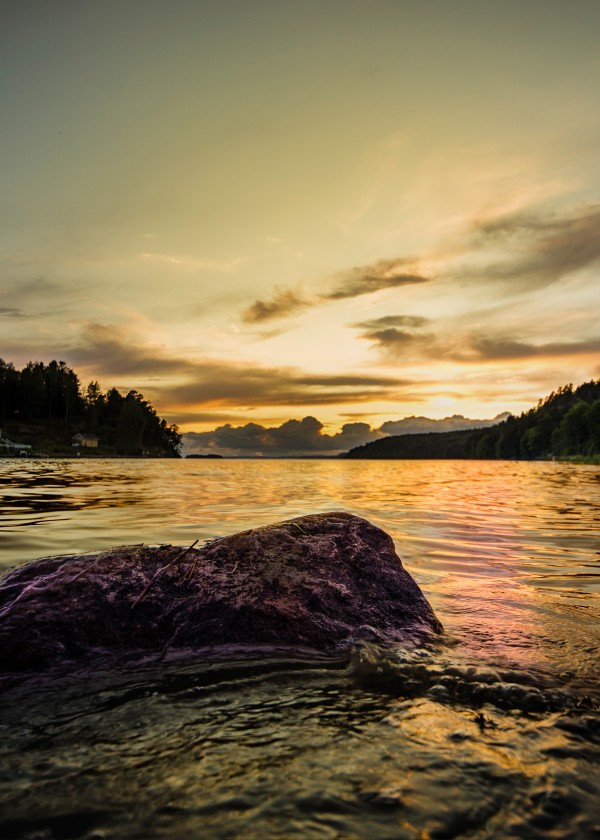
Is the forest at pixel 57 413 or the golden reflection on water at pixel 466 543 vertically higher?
the forest at pixel 57 413

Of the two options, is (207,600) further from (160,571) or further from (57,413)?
(57,413)

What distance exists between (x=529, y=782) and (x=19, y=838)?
2.39 m

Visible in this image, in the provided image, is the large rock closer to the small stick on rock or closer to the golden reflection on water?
the small stick on rock

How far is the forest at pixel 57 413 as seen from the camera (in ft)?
494

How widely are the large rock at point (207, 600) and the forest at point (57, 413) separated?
146824 millimetres

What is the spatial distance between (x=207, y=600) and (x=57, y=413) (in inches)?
7168

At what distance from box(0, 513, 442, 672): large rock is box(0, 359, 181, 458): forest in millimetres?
146824

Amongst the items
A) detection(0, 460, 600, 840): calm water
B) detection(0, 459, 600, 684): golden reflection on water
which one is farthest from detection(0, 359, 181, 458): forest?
detection(0, 460, 600, 840): calm water

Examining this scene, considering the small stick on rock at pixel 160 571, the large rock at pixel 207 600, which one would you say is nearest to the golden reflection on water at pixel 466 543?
the large rock at pixel 207 600

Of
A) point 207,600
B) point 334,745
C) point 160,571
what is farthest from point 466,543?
point 334,745

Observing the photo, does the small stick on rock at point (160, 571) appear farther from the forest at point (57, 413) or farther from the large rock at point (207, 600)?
the forest at point (57, 413)

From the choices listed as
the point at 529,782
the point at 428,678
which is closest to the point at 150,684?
the point at 428,678

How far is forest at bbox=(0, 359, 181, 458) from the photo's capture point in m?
150

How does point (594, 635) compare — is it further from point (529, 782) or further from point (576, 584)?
point (529, 782)
